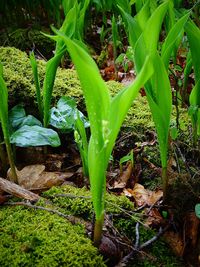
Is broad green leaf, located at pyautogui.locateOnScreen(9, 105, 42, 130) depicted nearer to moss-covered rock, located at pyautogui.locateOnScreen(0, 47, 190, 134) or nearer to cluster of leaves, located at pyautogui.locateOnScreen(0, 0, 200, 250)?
cluster of leaves, located at pyautogui.locateOnScreen(0, 0, 200, 250)

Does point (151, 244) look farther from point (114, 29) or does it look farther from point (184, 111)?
point (114, 29)

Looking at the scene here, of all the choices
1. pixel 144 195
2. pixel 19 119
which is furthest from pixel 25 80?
pixel 144 195

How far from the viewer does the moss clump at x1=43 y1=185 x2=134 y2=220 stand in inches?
47.6

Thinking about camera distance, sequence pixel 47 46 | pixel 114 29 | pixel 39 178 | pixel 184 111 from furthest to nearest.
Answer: pixel 47 46
pixel 114 29
pixel 184 111
pixel 39 178

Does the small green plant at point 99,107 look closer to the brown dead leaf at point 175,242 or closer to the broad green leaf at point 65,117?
the brown dead leaf at point 175,242

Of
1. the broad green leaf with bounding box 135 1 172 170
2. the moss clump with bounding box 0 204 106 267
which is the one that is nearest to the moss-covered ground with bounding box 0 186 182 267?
the moss clump with bounding box 0 204 106 267

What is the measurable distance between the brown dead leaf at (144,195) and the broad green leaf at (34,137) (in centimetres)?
37

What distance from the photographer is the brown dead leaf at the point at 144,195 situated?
4.46 feet

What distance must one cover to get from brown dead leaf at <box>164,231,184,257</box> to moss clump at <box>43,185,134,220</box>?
6.4 inches

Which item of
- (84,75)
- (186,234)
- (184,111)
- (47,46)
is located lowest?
(186,234)

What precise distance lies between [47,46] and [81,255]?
7.98 ft

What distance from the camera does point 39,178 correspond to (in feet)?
4.60

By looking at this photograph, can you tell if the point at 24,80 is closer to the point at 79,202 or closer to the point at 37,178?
the point at 37,178

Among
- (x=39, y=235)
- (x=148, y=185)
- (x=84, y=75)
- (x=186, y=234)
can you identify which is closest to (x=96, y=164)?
(x=84, y=75)
